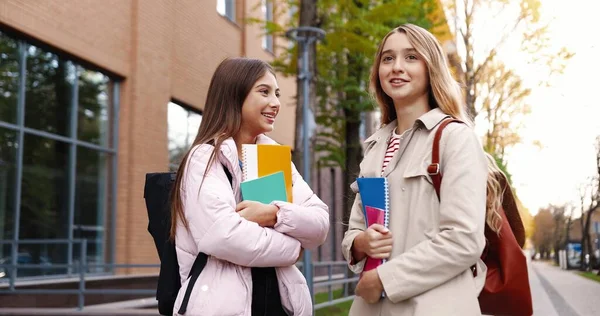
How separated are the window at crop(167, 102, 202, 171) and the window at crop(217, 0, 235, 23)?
300cm

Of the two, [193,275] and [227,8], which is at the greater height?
[227,8]

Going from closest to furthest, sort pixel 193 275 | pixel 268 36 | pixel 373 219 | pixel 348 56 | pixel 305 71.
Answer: pixel 373 219
pixel 193 275
pixel 305 71
pixel 348 56
pixel 268 36

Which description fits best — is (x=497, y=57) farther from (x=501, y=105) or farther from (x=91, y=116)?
(x=91, y=116)

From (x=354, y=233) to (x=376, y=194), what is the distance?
0.22m

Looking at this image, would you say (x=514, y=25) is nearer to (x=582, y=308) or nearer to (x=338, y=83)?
(x=338, y=83)

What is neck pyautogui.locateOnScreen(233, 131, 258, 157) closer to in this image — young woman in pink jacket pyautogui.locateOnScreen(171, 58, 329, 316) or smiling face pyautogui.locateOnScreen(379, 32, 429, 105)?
young woman in pink jacket pyautogui.locateOnScreen(171, 58, 329, 316)

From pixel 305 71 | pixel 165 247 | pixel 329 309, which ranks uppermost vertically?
pixel 305 71

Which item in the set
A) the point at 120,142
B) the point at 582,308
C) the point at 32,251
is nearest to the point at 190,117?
the point at 120,142

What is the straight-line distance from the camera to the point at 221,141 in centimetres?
291

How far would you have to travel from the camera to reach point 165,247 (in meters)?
2.92

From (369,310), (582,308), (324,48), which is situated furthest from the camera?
(324,48)

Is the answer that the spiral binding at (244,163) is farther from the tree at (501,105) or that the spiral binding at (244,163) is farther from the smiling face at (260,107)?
the tree at (501,105)

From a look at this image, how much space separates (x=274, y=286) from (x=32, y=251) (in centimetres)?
912

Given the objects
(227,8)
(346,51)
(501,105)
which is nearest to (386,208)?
(346,51)
